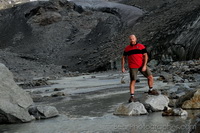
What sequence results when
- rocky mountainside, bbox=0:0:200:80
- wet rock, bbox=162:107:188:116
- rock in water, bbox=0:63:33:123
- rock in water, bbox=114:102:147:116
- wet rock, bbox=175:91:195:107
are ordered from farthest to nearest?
rocky mountainside, bbox=0:0:200:80 → wet rock, bbox=175:91:195:107 → rock in water, bbox=114:102:147:116 → rock in water, bbox=0:63:33:123 → wet rock, bbox=162:107:188:116

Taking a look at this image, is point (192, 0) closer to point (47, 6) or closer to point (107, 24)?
point (107, 24)

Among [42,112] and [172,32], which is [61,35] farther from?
[42,112]

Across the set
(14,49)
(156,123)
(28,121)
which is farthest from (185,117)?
(14,49)

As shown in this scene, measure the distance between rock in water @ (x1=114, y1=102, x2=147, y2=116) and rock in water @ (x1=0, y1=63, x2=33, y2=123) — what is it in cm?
172

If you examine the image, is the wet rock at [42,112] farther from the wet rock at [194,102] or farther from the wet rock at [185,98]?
the wet rock at [194,102]

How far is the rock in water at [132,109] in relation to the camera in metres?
6.94

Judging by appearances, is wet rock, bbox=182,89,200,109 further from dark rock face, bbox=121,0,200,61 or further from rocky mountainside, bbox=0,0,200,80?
rocky mountainside, bbox=0,0,200,80

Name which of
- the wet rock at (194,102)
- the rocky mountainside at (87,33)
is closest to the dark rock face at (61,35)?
the rocky mountainside at (87,33)

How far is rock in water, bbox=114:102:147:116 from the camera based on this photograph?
694 cm

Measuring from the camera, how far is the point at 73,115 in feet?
24.5

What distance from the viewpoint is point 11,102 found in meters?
7.17

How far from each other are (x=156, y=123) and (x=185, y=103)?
1.34 m

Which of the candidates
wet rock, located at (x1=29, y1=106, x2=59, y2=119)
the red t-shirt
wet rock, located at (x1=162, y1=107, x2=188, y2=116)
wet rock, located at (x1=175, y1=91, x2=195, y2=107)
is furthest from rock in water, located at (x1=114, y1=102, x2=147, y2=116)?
wet rock, located at (x1=29, y1=106, x2=59, y2=119)

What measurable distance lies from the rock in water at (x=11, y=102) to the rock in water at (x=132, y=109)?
1724 millimetres
